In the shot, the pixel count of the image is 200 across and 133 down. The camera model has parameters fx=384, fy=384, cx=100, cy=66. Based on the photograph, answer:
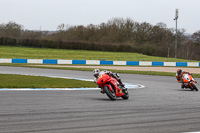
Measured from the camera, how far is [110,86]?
11125 mm

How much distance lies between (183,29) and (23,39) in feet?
156

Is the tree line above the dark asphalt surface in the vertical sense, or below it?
above

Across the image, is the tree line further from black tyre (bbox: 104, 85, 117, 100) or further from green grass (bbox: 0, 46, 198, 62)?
black tyre (bbox: 104, 85, 117, 100)

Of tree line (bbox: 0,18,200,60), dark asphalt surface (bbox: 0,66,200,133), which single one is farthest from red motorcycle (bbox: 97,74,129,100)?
tree line (bbox: 0,18,200,60)

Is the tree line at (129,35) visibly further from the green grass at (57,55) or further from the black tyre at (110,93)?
the black tyre at (110,93)

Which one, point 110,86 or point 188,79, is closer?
point 110,86

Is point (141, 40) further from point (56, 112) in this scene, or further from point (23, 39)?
point (56, 112)

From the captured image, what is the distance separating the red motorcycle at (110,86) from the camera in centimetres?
1110

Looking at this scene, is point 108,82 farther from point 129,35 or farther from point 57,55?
point 129,35

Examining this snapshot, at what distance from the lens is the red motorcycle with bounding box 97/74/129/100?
36.4ft

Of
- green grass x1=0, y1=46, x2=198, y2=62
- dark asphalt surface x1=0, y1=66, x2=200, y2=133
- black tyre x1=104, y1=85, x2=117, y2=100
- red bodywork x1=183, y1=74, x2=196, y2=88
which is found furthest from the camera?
green grass x1=0, y1=46, x2=198, y2=62

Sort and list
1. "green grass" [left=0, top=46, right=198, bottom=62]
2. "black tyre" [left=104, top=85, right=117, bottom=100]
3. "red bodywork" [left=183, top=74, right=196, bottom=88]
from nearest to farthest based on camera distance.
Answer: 1. "black tyre" [left=104, top=85, right=117, bottom=100]
2. "red bodywork" [left=183, top=74, right=196, bottom=88]
3. "green grass" [left=0, top=46, right=198, bottom=62]

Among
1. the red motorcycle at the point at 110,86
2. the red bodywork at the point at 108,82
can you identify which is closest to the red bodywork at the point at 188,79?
the red motorcycle at the point at 110,86

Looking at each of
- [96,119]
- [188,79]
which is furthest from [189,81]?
[96,119]
